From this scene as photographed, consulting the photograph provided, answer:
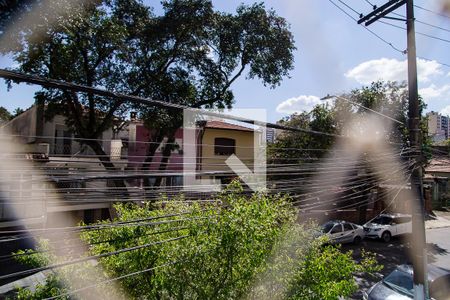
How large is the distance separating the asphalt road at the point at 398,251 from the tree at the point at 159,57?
930 centimetres

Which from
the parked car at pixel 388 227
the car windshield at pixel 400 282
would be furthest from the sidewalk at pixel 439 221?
the car windshield at pixel 400 282

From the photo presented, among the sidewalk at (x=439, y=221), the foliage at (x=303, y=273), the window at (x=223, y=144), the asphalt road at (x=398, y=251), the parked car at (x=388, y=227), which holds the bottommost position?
the asphalt road at (x=398, y=251)

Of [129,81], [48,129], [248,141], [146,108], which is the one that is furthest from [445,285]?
[48,129]

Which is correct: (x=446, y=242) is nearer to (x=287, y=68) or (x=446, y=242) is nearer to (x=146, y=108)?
(x=287, y=68)

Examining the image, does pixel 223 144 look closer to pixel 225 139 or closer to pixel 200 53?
pixel 225 139

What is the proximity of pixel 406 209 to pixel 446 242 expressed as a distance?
5.42m

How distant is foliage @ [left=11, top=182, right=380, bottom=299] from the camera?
445cm

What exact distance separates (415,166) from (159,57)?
38.5 ft

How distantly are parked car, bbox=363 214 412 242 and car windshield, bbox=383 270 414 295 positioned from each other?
976 centimetres

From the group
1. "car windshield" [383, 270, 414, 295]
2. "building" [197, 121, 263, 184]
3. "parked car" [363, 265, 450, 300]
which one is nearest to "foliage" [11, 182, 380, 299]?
"parked car" [363, 265, 450, 300]

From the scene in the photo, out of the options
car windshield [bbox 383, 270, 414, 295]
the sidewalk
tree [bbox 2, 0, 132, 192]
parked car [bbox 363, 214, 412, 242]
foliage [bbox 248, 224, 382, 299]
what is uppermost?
tree [bbox 2, 0, 132, 192]

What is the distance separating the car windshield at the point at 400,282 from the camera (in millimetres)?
8547

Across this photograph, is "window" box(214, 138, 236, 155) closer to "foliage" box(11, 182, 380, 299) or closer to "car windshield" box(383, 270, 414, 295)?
"car windshield" box(383, 270, 414, 295)

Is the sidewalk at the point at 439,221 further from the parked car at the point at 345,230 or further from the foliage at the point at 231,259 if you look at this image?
the foliage at the point at 231,259
